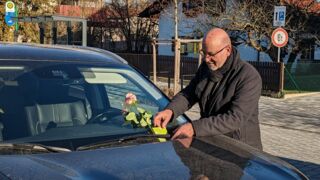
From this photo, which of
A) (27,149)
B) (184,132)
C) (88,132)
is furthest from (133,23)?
(27,149)

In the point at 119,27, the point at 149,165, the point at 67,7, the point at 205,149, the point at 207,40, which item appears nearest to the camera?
the point at 149,165

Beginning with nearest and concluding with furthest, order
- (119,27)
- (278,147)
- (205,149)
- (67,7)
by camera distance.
Result: 1. (205,149)
2. (278,147)
3. (119,27)
4. (67,7)

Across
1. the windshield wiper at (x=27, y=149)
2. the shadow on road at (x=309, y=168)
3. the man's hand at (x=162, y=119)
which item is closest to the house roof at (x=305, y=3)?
the shadow on road at (x=309, y=168)

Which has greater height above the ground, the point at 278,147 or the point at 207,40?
the point at 207,40

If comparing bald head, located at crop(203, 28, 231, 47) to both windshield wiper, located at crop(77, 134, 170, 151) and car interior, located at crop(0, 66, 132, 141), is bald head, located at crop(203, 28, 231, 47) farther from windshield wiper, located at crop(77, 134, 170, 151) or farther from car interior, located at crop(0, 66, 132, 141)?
car interior, located at crop(0, 66, 132, 141)

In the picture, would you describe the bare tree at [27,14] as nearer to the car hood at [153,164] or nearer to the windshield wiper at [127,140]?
the windshield wiper at [127,140]

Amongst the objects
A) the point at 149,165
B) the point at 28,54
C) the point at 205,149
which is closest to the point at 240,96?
the point at 205,149

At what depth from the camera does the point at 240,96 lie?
3590 mm

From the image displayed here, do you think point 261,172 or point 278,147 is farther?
point 278,147

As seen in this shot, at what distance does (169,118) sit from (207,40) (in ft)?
1.95

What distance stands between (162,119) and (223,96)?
1.60 feet

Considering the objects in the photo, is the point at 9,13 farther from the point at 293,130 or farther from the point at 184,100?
the point at 184,100

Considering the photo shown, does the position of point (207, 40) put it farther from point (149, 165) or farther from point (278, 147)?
point (278, 147)

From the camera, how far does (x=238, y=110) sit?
3535mm
